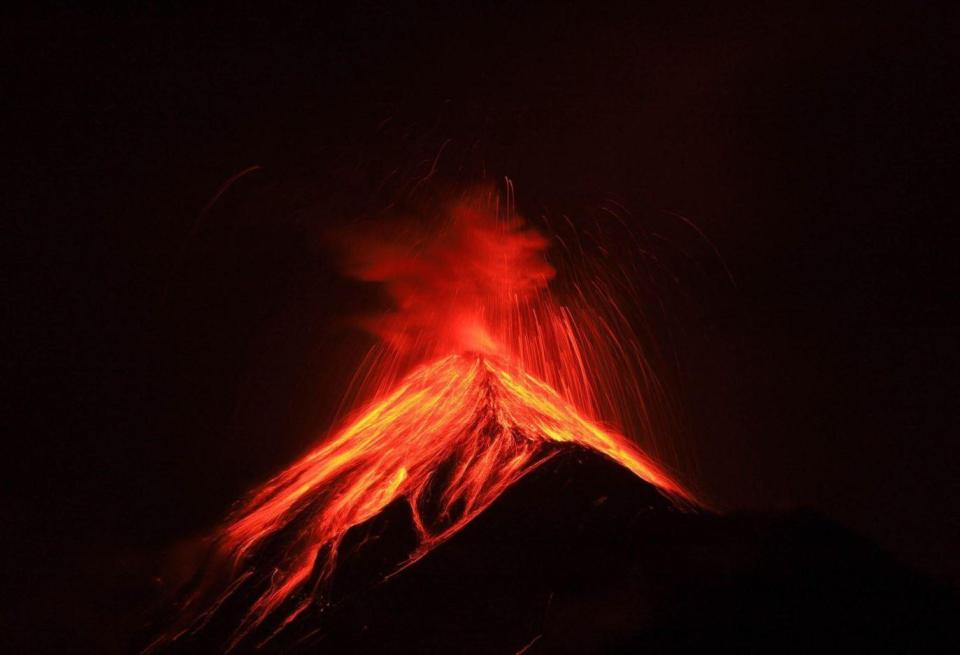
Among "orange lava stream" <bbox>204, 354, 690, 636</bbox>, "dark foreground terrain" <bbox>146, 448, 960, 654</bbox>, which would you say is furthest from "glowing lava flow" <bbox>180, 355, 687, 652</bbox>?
"dark foreground terrain" <bbox>146, 448, 960, 654</bbox>

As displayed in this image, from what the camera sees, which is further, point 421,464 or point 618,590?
point 421,464

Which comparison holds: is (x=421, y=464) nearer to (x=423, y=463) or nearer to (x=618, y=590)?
(x=423, y=463)

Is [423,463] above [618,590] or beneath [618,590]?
above

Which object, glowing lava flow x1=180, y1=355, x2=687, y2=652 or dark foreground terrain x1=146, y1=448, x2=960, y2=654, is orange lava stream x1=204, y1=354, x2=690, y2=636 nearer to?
glowing lava flow x1=180, y1=355, x2=687, y2=652

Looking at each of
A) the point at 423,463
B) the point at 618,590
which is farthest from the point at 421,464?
the point at 618,590

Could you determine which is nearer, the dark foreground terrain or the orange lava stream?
the dark foreground terrain

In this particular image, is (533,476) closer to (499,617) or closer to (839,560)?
(499,617)

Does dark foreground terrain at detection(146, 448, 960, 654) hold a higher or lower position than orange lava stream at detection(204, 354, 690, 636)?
lower

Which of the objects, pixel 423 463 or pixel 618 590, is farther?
pixel 423 463

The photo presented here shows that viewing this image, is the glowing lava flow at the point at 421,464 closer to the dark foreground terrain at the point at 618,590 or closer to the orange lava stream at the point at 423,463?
the orange lava stream at the point at 423,463
